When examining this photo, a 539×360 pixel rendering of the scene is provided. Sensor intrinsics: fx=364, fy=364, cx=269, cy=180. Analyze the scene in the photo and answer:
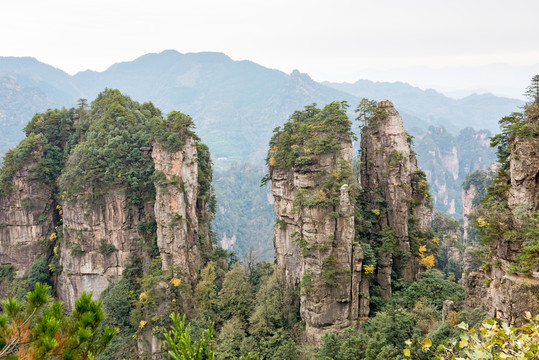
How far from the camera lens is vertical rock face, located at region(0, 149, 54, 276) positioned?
117ft

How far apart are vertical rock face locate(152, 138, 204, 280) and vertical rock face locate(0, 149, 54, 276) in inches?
566

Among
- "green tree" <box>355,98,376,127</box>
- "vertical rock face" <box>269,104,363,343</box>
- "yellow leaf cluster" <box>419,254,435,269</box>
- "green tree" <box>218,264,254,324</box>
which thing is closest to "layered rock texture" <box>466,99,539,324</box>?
"vertical rock face" <box>269,104,363,343</box>

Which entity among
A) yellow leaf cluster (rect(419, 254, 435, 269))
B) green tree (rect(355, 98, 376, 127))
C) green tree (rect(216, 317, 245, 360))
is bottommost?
green tree (rect(216, 317, 245, 360))

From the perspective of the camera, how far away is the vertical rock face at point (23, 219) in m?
35.5

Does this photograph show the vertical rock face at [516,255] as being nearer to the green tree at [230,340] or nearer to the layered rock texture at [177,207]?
the green tree at [230,340]

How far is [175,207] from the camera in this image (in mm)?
29906

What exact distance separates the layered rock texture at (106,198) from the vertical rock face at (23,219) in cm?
9

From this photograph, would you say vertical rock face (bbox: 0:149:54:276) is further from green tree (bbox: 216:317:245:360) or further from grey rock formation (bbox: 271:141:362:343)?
grey rock formation (bbox: 271:141:362:343)

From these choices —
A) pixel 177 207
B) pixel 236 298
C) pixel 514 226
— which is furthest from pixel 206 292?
pixel 514 226

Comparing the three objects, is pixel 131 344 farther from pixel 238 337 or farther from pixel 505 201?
pixel 505 201

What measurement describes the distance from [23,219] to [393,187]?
3477 centimetres

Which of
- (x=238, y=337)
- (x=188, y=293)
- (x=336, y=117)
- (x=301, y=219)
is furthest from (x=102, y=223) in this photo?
(x=336, y=117)

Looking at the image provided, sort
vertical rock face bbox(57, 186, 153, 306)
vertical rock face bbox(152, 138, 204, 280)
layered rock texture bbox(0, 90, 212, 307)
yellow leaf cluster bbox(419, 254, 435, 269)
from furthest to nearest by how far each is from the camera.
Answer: vertical rock face bbox(57, 186, 153, 306) → layered rock texture bbox(0, 90, 212, 307) → vertical rock face bbox(152, 138, 204, 280) → yellow leaf cluster bbox(419, 254, 435, 269)

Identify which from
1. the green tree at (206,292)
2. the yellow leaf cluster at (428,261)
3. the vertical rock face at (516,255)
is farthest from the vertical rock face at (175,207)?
the vertical rock face at (516,255)
